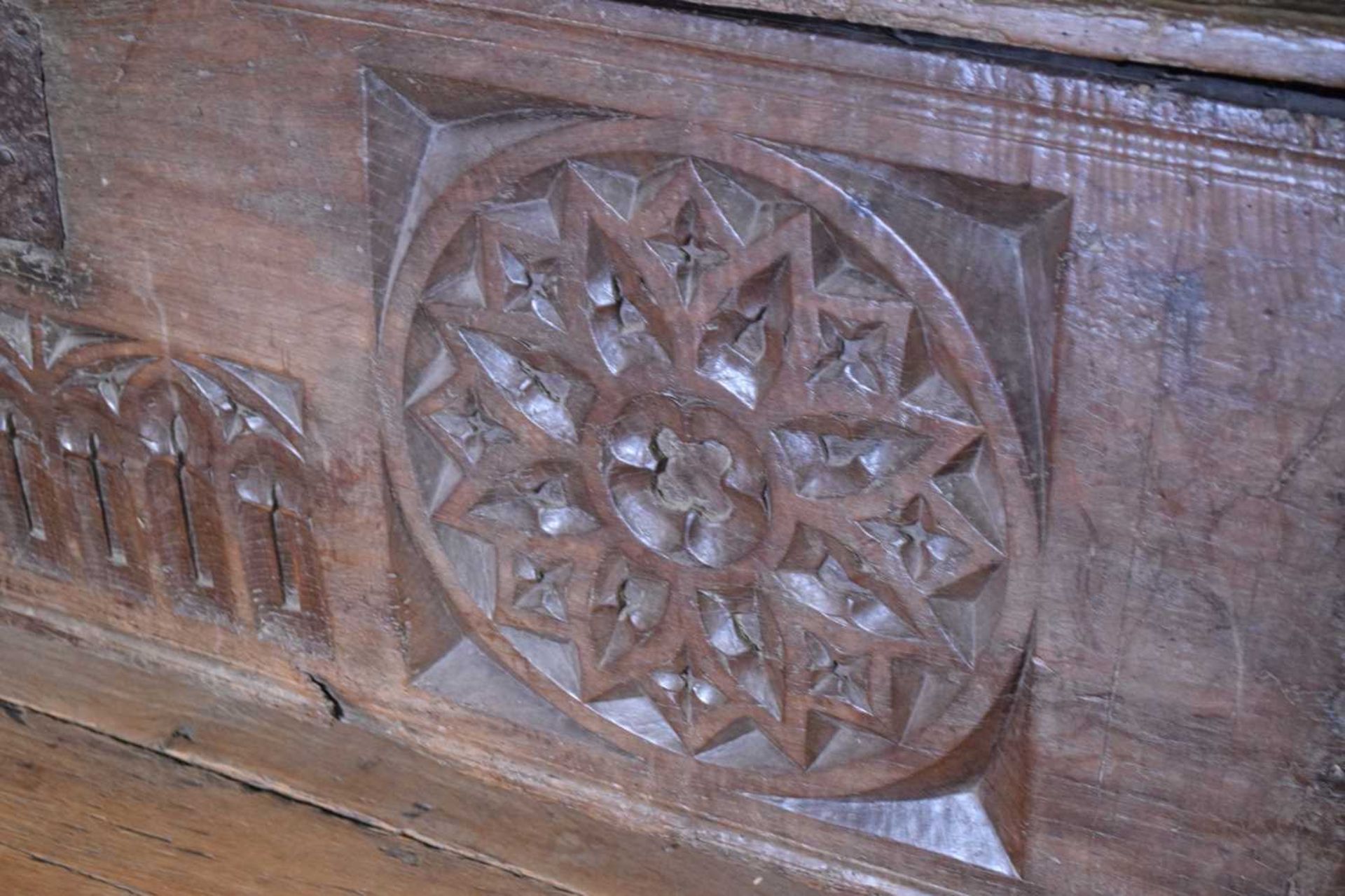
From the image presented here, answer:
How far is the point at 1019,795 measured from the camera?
1.26 meters

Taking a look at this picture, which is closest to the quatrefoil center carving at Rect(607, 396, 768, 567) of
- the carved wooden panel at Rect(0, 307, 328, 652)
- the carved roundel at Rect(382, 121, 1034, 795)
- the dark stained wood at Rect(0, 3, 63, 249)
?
the carved roundel at Rect(382, 121, 1034, 795)

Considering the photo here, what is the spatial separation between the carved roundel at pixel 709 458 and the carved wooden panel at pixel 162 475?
0.46 ft

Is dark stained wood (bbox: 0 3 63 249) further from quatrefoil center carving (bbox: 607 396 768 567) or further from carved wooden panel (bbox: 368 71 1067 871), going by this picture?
quatrefoil center carving (bbox: 607 396 768 567)

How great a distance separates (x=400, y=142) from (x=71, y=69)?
309mm

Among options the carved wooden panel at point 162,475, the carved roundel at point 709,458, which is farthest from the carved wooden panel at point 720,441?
the carved wooden panel at point 162,475

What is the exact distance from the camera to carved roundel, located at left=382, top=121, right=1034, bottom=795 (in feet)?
3.79

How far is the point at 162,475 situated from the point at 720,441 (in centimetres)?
55

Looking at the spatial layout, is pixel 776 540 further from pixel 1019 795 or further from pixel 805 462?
pixel 1019 795

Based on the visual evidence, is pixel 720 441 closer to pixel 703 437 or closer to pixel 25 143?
pixel 703 437

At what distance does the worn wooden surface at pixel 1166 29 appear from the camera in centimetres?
96

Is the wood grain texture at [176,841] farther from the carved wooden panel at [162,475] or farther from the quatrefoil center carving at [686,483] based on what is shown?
the quatrefoil center carving at [686,483]

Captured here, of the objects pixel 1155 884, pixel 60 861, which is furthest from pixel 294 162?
pixel 1155 884

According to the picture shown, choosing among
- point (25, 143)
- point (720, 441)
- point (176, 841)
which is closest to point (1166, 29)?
point (720, 441)

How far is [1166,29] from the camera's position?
3.24 ft
